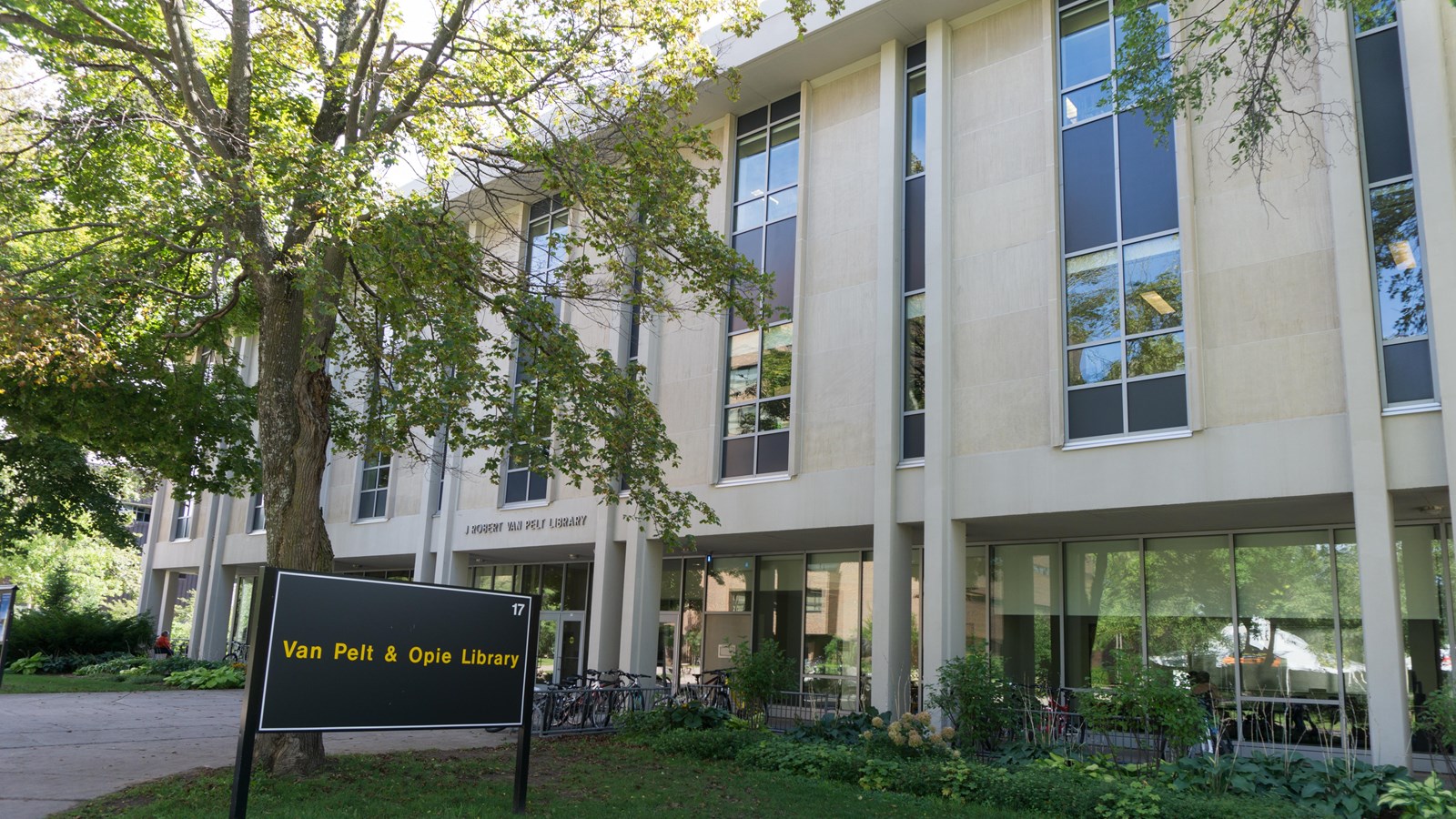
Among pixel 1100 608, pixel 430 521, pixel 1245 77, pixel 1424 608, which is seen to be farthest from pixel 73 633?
pixel 1424 608

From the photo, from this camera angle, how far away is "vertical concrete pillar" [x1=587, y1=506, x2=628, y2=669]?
64.9 ft

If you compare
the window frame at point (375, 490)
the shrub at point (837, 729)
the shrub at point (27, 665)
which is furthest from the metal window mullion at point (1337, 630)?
the shrub at point (27, 665)

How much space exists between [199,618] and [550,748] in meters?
25.1

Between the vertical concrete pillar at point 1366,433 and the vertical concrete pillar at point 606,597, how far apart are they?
12580 millimetres

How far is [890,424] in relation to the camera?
625 inches

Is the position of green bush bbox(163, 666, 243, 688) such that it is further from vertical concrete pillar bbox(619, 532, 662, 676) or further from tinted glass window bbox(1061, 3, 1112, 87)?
tinted glass window bbox(1061, 3, 1112, 87)

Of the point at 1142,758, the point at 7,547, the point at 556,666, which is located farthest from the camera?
the point at 7,547

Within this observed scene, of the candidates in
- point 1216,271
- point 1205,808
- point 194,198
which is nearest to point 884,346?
point 1216,271

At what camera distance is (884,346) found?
16250 millimetres

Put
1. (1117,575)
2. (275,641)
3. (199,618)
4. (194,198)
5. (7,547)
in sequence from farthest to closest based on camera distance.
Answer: (199,618), (7,547), (1117,575), (194,198), (275,641)

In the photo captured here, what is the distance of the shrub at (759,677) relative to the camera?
49.7ft

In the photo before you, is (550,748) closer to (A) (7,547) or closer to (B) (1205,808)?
(B) (1205,808)

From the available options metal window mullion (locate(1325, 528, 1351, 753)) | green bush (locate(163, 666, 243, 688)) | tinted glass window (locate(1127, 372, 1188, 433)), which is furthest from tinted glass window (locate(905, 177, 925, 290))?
green bush (locate(163, 666, 243, 688))

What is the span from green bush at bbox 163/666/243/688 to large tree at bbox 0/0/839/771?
13.8m
